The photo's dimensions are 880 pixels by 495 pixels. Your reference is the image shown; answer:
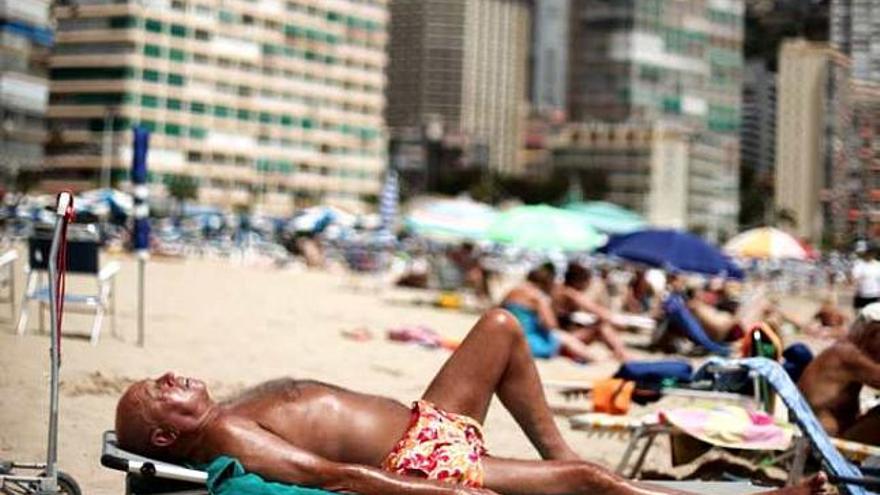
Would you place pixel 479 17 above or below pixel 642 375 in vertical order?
above

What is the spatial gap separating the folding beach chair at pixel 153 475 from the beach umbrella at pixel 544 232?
524 inches

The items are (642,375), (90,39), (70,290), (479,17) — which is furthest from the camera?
(479,17)

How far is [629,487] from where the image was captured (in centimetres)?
359

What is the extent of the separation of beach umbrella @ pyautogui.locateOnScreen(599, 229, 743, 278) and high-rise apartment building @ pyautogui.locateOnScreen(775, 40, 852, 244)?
2.38 metres

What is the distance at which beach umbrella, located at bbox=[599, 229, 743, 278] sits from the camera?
14.8 meters

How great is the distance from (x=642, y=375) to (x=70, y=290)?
7938 millimetres

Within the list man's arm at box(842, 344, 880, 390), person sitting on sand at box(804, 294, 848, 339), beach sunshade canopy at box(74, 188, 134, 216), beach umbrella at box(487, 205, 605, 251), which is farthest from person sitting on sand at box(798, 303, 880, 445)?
beach sunshade canopy at box(74, 188, 134, 216)

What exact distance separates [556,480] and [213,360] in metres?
4.88

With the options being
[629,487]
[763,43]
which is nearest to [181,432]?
[629,487]

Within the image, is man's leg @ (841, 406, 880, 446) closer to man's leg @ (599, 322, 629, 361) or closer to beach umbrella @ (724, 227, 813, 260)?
man's leg @ (599, 322, 629, 361)

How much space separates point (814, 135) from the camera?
117 feet

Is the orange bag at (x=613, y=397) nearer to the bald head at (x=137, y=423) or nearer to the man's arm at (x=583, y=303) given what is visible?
the bald head at (x=137, y=423)

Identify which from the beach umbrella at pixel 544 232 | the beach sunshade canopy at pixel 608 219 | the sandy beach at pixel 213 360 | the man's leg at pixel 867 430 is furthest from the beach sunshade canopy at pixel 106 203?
the man's leg at pixel 867 430

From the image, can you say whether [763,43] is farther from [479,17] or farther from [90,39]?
[479,17]
